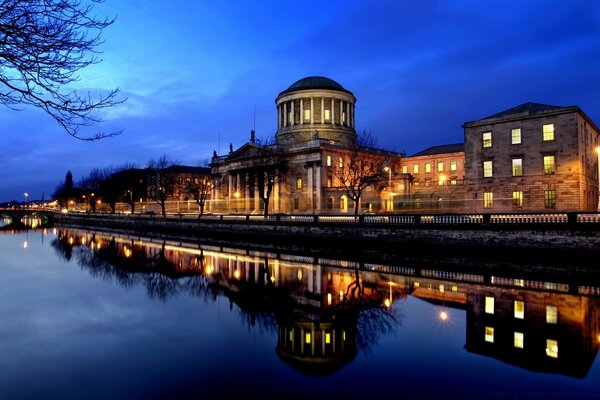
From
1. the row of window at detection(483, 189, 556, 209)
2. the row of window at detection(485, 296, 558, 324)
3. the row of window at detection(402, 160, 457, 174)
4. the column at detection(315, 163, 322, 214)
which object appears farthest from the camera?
the row of window at detection(402, 160, 457, 174)

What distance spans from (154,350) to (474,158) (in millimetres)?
39921

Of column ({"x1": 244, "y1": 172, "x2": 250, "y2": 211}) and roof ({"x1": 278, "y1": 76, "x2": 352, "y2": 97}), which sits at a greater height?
roof ({"x1": 278, "y1": 76, "x2": 352, "y2": 97})

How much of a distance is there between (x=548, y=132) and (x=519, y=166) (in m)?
3.87

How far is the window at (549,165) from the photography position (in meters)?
38.7

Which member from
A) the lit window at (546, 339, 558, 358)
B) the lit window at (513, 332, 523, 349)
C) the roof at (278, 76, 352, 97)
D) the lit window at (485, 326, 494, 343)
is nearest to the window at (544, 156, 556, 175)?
the lit window at (485, 326, 494, 343)

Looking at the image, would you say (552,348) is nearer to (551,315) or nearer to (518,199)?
(551,315)

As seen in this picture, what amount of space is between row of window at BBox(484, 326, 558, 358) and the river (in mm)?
51

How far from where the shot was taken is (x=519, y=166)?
40625 millimetres

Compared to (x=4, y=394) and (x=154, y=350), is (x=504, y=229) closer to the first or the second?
(x=154, y=350)

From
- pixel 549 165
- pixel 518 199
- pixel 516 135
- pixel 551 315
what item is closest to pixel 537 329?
pixel 551 315

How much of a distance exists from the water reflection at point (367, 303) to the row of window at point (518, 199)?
21695 mm

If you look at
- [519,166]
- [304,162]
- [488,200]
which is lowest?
[488,200]

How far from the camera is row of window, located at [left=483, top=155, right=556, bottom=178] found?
3881 cm

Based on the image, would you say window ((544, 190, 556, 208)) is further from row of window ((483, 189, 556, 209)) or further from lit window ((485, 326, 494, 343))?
lit window ((485, 326, 494, 343))
